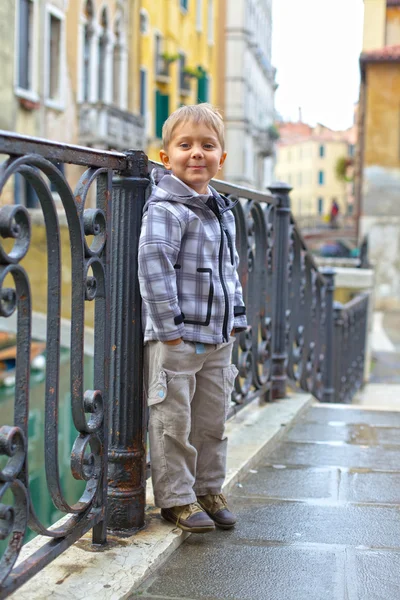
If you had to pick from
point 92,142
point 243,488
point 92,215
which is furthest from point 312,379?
point 92,142

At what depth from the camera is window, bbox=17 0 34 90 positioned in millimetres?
18094

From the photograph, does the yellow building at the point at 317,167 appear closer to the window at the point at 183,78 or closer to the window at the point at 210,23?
the window at the point at 210,23

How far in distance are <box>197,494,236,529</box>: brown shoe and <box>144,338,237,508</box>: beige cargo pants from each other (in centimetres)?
2

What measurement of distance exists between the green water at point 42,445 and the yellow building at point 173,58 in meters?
11.9

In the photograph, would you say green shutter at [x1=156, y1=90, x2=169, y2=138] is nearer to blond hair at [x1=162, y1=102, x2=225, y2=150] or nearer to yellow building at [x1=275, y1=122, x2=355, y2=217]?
blond hair at [x1=162, y1=102, x2=225, y2=150]

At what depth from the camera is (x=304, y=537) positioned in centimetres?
291

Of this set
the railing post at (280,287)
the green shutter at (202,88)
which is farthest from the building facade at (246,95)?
the railing post at (280,287)

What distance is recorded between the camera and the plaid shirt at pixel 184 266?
2.58 metres

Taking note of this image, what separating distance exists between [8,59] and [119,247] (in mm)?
15141

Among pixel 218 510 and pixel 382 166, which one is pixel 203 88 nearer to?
pixel 382 166

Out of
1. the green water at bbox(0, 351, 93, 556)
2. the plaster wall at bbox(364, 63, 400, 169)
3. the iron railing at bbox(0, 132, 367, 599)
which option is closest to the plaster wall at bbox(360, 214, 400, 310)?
the plaster wall at bbox(364, 63, 400, 169)

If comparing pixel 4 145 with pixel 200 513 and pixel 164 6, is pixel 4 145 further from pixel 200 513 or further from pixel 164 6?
pixel 164 6

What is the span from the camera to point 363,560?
269 centimetres

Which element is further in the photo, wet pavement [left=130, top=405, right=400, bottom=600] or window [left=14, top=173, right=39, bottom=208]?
window [left=14, top=173, right=39, bottom=208]
